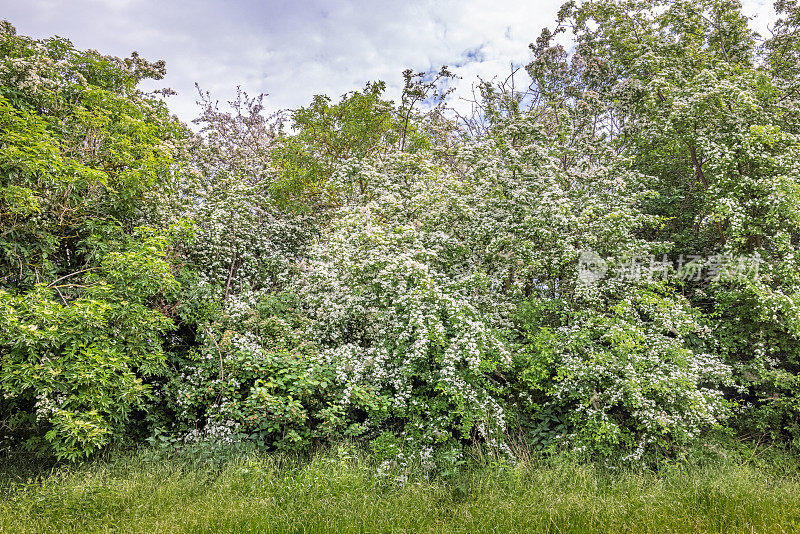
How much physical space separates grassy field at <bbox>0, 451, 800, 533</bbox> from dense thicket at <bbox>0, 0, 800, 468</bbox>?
23.0 inches

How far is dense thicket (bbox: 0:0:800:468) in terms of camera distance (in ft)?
19.0

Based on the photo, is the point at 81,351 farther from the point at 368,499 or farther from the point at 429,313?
the point at 429,313

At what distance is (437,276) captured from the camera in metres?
7.28

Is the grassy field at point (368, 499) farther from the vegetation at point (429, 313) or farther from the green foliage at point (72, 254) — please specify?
the green foliage at point (72, 254)

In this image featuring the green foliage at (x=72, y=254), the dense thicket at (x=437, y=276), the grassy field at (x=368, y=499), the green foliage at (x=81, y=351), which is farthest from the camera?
the dense thicket at (x=437, y=276)

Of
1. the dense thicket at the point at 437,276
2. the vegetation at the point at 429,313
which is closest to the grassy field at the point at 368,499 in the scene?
the vegetation at the point at 429,313

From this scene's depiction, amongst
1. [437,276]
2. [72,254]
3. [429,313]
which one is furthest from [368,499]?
[72,254]

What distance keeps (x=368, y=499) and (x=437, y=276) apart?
3.77 m

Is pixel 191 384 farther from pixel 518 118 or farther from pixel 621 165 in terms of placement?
pixel 621 165

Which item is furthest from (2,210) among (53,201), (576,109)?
(576,109)

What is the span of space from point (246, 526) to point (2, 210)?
18.4ft

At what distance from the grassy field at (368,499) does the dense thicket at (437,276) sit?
59 cm

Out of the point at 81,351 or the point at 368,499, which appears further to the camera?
the point at 81,351

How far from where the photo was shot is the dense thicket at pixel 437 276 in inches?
228
